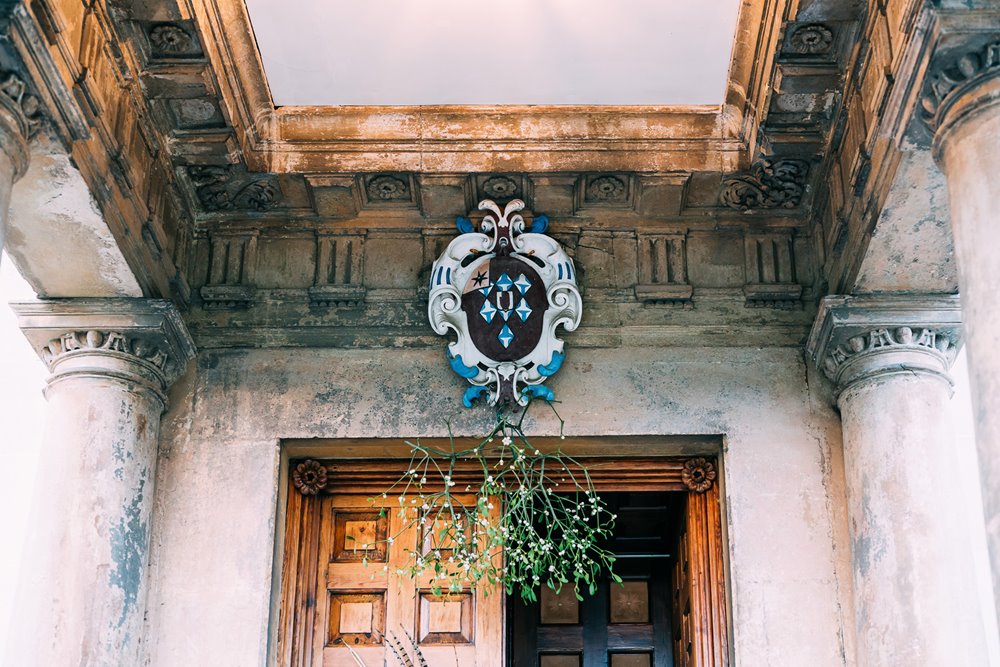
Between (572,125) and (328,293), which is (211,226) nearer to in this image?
(328,293)

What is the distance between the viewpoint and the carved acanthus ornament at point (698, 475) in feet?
23.4

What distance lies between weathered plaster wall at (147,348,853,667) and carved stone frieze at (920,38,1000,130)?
2.03 m

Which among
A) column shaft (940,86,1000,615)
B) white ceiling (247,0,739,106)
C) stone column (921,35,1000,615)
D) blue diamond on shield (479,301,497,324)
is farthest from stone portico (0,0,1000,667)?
column shaft (940,86,1000,615)

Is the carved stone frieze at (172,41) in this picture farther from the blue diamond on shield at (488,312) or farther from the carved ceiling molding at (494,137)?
the blue diamond on shield at (488,312)

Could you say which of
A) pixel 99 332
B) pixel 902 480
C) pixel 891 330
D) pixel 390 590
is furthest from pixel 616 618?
pixel 99 332

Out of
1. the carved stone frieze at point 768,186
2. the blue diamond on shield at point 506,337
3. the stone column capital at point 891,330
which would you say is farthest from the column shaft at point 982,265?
the blue diamond on shield at point 506,337

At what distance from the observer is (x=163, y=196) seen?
6.95 m

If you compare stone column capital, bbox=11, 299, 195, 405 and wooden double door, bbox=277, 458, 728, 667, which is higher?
stone column capital, bbox=11, 299, 195, 405

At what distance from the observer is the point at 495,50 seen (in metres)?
6.95

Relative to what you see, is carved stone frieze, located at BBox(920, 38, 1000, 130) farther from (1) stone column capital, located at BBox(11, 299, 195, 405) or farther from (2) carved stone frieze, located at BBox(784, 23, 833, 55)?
(1) stone column capital, located at BBox(11, 299, 195, 405)

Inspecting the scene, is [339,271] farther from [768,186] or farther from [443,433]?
[768,186]

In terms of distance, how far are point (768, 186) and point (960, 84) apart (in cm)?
204

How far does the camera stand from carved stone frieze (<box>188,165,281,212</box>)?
23.2ft

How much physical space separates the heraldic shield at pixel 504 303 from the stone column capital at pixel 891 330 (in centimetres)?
123
